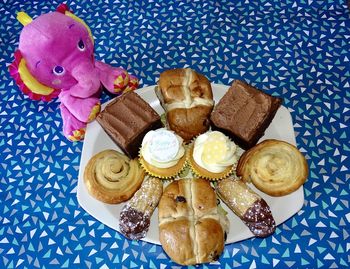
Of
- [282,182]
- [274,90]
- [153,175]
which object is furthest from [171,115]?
[274,90]

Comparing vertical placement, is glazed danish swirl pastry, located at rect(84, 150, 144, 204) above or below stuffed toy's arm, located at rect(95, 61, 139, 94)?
below

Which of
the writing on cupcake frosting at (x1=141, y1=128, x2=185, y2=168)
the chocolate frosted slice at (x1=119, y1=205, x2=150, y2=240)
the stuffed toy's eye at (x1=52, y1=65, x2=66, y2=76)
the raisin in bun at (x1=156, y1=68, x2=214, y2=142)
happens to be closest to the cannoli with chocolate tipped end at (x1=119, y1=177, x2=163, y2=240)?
the chocolate frosted slice at (x1=119, y1=205, x2=150, y2=240)

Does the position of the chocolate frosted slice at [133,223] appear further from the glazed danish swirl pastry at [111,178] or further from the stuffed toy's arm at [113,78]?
the stuffed toy's arm at [113,78]

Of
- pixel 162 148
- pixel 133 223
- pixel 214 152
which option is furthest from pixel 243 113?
pixel 133 223

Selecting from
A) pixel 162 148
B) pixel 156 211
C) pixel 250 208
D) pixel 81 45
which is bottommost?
pixel 156 211

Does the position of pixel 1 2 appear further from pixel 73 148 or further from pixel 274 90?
pixel 274 90

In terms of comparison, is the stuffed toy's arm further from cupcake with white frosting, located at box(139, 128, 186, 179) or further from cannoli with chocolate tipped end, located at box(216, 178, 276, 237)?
cannoli with chocolate tipped end, located at box(216, 178, 276, 237)

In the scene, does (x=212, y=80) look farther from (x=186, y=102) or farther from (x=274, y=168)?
(x=274, y=168)
